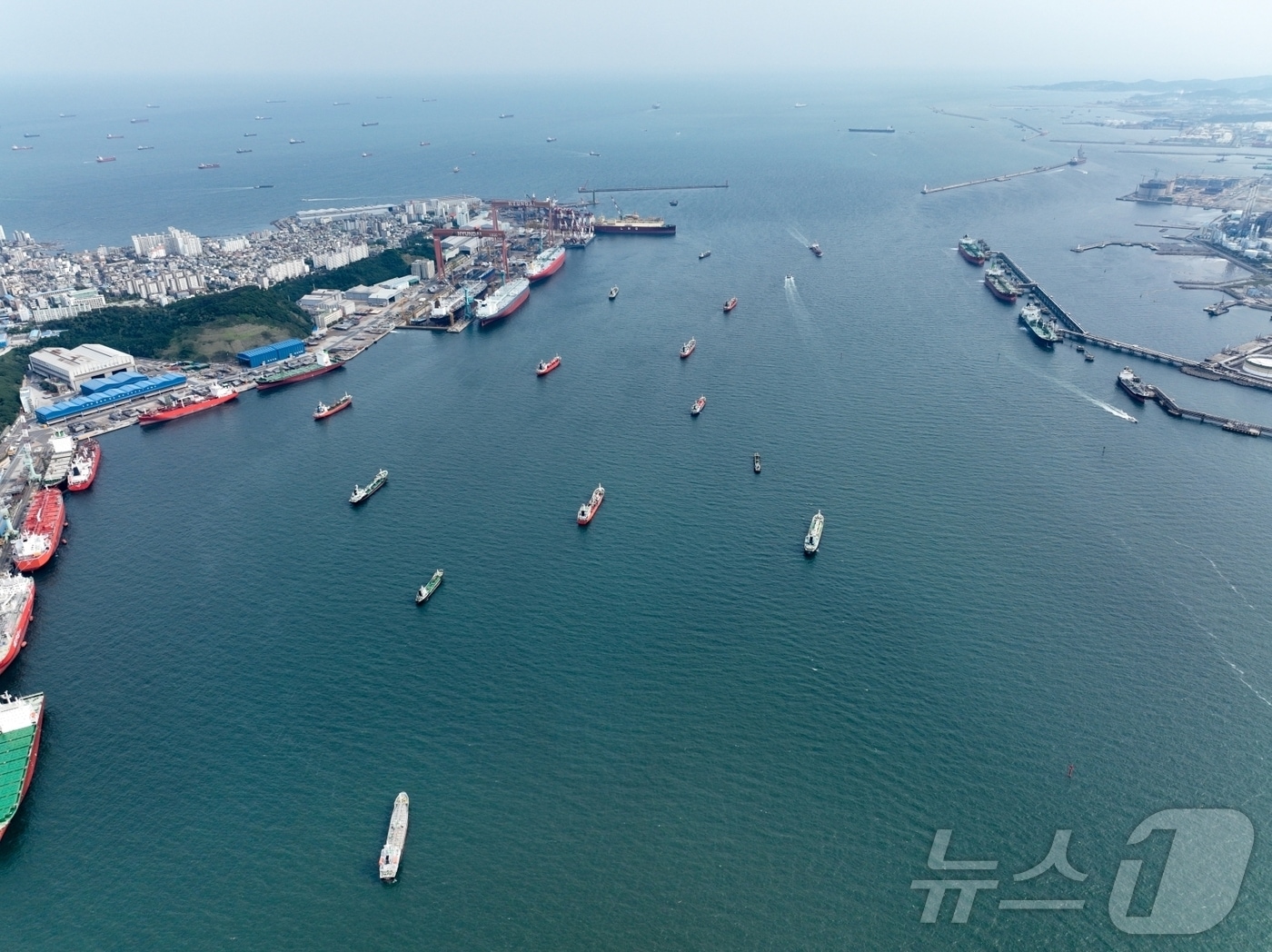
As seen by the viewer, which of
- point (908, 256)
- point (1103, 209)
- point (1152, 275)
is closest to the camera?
point (1152, 275)

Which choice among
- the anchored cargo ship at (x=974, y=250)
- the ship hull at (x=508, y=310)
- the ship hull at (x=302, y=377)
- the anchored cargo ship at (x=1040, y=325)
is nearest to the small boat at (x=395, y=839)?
the ship hull at (x=302, y=377)

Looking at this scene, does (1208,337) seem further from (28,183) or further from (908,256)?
(28,183)

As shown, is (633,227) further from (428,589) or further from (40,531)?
(428,589)

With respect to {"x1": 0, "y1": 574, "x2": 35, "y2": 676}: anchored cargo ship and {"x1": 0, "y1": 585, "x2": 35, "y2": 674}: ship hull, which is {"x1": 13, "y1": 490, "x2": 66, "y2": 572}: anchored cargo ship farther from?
{"x1": 0, "y1": 585, "x2": 35, "y2": 674}: ship hull

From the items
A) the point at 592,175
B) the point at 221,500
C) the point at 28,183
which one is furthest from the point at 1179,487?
the point at 28,183

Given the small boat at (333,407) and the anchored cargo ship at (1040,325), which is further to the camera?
the anchored cargo ship at (1040,325)

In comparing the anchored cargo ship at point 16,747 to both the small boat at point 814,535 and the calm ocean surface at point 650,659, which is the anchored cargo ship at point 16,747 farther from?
the small boat at point 814,535
